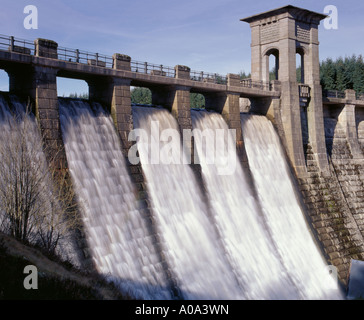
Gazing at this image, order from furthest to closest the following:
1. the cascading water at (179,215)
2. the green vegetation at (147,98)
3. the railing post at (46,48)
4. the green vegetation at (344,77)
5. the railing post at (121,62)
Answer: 1. the green vegetation at (147,98)
2. the green vegetation at (344,77)
3. the railing post at (121,62)
4. the cascading water at (179,215)
5. the railing post at (46,48)

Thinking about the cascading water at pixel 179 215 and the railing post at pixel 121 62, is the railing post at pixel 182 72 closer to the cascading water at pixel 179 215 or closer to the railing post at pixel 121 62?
the cascading water at pixel 179 215

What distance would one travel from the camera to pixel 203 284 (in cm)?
2538

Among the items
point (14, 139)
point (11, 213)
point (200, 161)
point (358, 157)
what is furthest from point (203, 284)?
point (358, 157)

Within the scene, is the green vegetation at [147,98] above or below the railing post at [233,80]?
above

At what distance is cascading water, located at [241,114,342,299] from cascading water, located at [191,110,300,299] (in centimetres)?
147

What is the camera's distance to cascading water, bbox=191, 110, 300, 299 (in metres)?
28.6

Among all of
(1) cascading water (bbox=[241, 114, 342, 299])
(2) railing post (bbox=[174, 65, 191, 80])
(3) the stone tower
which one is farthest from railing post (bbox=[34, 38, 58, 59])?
(3) the stone tower

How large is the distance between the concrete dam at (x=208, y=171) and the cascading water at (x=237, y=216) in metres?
0.10

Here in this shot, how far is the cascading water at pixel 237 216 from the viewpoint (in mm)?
28578

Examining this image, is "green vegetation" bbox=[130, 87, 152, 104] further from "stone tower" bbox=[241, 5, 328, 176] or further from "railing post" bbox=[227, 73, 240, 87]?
"railing post" bbox=[227, 73, 240, 87]

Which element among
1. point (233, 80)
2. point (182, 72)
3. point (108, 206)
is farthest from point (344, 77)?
point (108, 206)

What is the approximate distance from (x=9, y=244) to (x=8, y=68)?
35.7 ft

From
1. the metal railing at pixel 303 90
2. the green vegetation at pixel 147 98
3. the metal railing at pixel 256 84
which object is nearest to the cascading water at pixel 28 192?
the metal railing at pixel 256 84

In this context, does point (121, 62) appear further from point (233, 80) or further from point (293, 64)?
point (293, 64)
